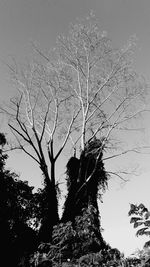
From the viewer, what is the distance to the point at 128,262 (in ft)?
12.8

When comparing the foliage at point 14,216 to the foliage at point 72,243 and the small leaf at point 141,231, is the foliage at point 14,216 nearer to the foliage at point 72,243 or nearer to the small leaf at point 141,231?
the foliage at point 72,243

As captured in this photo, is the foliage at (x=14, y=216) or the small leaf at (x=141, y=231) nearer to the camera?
the small leaf at (x=141, y=231)

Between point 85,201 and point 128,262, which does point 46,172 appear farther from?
point 128,262

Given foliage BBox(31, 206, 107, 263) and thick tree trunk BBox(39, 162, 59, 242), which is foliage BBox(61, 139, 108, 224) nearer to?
thick tree trunk BBox(39, 162, 59, 242)

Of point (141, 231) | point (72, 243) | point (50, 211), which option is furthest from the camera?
point (50, 211)

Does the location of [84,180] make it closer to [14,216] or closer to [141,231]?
[14,216]

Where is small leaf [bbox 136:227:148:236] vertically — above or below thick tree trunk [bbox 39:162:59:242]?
below

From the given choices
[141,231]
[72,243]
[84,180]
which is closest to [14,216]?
[84,180]

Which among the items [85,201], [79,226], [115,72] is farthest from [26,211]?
[115,72]

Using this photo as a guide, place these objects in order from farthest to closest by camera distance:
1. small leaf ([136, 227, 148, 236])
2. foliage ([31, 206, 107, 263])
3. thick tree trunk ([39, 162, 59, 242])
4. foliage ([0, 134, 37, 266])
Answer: thick tree trunk ([39, 162, 59, 242])
foliage ([0, 134, 37, 266])
foliage ([31, 206, 107, 263])
small leaf ([136, 227, 148, 236])

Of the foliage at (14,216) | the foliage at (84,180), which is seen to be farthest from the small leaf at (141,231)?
the foliage at (84,180)

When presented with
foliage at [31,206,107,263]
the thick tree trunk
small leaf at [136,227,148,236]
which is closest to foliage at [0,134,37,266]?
the thick tree trunk

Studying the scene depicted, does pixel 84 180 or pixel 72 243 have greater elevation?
pixel 84 180

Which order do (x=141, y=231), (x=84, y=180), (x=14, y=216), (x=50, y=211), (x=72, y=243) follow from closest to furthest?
1. (x=141, y=231)
2. (x=72, y=243)
3. (x=14, y=216)
4. (x=50, y=211)
5. (x=84, y=180)
